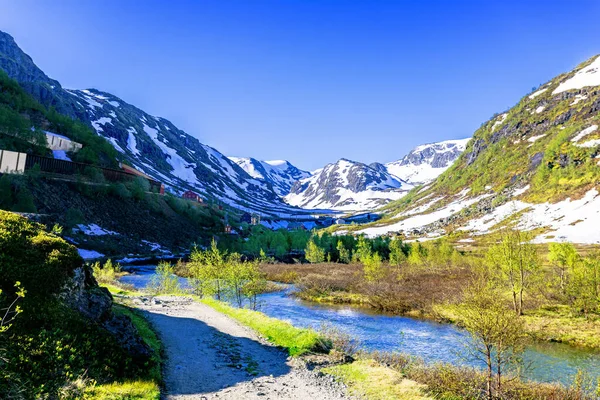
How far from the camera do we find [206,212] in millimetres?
190375

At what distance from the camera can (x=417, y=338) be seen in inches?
1592

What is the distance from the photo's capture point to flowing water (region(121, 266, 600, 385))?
31016 millimetres

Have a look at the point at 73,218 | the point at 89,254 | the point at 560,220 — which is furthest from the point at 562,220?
the point at 73,218

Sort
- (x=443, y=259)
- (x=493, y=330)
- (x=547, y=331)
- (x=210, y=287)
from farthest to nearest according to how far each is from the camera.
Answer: (x=443, y=259)
(x=210, y=287)
(x=547, y=331)
(x=493, y=330)

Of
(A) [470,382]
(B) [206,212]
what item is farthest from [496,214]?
(A) [470,382]

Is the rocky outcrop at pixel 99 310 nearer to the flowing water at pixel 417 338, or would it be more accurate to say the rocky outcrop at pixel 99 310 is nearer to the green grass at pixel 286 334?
the green grass at pixel 286 334

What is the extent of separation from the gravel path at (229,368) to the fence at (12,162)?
335 feet

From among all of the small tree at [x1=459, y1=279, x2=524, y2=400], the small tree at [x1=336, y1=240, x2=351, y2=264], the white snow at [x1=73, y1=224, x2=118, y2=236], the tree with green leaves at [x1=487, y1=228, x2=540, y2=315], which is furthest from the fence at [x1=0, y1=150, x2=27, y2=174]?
the small tree at [x1=459, y1=279, x2=524, y2=400]

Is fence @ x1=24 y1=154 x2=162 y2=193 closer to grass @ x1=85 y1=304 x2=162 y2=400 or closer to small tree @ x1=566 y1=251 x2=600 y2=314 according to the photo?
grass @ x1=85 y1=304 x2=162 y2=400

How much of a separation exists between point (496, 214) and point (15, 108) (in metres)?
229

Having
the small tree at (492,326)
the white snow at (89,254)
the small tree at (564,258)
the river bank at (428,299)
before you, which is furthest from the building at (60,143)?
the small tree at (564,258)

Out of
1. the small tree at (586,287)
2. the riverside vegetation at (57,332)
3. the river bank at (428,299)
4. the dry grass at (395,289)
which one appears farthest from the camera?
the dry grass at (395,289)

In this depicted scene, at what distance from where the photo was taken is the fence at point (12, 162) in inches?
4018

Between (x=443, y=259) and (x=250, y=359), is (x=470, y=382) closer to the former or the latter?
(x=250, y=359)
